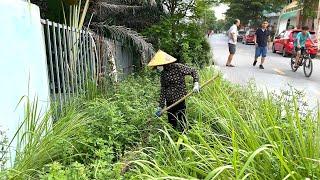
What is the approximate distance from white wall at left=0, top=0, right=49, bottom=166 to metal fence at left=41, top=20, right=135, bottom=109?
405 mm

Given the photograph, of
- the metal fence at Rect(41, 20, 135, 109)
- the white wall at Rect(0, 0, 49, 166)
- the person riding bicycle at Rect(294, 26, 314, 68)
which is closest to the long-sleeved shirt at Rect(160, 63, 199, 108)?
the metal fence at Rect(41, 20, 135, 109)

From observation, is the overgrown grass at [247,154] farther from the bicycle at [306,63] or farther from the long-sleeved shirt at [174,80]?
the bicycle at [306,63]

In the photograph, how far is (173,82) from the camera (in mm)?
5504

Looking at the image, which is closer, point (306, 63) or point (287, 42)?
point (306, 63)

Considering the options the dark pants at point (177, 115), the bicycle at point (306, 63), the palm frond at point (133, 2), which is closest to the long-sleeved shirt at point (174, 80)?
the dark pants at point (177, 115)

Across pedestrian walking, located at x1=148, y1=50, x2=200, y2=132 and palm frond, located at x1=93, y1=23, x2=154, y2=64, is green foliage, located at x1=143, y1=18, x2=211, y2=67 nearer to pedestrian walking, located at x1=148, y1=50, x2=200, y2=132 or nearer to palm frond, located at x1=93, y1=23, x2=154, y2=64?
palm frond, located at x1=93, y1=23, x2=154, y2=64

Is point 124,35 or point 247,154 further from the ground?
point 124,35

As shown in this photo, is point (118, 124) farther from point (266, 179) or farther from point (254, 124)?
point (266, 179)

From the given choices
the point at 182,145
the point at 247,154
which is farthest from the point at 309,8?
the point at 247,154

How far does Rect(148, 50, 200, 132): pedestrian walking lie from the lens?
544 cm

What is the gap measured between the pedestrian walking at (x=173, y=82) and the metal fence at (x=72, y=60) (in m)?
1.40

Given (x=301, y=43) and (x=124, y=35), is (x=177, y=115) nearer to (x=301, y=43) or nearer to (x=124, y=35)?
(x=124, y=35)

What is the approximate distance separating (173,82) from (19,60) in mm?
1987

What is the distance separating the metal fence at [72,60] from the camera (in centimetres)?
588
